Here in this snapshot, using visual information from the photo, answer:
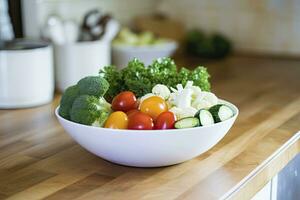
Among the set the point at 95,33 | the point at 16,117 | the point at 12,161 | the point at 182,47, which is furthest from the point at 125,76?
the point at 182,47

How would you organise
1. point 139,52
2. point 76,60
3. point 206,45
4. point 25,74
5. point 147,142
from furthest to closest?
1. point 206,45
2. point 139,52
3. point 76,60
4. point 25,74
5. point 147,142

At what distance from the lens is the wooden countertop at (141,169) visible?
0.89 metres

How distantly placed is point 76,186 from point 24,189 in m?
0.08

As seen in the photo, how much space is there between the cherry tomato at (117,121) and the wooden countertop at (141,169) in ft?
0.30

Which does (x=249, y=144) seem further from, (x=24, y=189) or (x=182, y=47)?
(x=182, y=47)

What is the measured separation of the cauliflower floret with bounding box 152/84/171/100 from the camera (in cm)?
103

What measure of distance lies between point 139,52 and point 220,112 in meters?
0.87

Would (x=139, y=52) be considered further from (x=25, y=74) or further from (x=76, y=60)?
(x=25, y=74)

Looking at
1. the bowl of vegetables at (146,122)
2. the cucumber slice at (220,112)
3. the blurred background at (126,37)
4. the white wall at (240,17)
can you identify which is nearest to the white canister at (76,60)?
the blurred background at (126,37)

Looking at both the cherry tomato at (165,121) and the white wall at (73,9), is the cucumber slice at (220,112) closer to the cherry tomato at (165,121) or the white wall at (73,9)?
the cherry tomato at (165,121)

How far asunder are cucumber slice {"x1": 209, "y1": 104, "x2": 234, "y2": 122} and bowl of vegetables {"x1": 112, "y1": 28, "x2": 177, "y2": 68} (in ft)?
2.79

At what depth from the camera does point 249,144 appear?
1.13m

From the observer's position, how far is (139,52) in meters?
1.82

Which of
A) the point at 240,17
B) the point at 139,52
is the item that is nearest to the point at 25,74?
the point at 139,52
